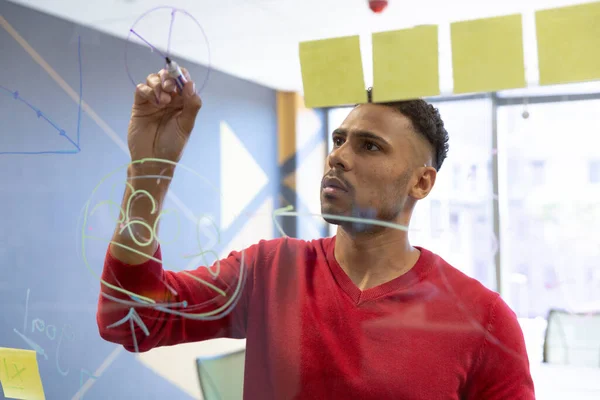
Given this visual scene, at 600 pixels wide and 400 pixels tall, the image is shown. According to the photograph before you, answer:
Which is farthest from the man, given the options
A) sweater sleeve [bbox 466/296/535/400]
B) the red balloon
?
the red balloon

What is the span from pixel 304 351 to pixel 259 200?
166 millimetres

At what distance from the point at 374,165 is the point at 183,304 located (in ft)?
0.84

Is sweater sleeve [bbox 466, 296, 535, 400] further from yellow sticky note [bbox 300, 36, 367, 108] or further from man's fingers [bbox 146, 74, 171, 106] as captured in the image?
man's fingers [bbox 146, 74, 171, 106]

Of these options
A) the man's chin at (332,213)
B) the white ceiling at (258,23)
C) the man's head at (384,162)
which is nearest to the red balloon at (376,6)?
the white ceiling at (258,23)

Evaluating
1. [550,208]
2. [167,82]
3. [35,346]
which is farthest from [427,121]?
[35,346]

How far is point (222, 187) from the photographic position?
0.64 meters

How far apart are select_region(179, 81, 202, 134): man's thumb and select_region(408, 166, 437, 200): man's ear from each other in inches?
9.4

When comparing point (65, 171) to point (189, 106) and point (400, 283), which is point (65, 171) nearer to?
point (189, 106)

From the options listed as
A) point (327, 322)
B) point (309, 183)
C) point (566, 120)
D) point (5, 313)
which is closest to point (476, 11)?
point (566, 120)

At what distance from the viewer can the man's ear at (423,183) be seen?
545mm

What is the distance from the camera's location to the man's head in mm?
535

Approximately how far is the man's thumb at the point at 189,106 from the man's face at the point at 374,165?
16cm

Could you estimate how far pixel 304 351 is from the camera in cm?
57

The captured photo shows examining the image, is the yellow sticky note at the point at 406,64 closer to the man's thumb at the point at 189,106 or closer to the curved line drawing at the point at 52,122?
the man's thumb at the point at 189,106
